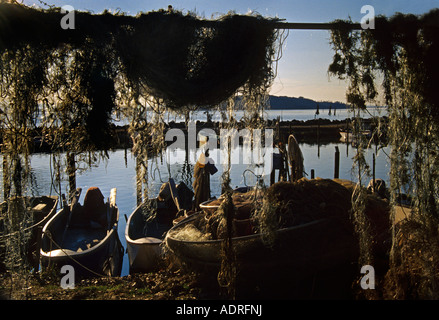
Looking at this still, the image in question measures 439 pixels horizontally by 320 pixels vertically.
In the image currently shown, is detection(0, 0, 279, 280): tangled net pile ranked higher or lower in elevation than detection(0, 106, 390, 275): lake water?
higher

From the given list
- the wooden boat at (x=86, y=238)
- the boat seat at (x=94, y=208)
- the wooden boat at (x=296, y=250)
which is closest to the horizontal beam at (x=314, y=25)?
Result: the wooden boat at (x=296, y=250)

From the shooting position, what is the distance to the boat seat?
13.2m

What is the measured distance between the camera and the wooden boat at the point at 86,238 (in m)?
9.65

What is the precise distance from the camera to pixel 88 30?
12.3ft

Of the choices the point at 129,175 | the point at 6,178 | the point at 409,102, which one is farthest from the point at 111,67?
the point at 129,175

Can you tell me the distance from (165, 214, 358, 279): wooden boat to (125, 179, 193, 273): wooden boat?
2207mm

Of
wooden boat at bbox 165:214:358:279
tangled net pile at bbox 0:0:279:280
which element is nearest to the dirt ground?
wooden boat at bbox 165:214:358:279

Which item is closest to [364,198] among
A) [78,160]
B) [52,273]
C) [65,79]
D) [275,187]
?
[275,187]

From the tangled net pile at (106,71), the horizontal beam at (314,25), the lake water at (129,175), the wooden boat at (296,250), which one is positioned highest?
the horizontal beam at (314,25)

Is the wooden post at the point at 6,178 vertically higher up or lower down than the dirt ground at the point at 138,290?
higher up

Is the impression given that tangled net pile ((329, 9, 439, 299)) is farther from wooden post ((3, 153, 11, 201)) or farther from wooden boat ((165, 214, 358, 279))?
wooden post ((3, 153, 11, 201))

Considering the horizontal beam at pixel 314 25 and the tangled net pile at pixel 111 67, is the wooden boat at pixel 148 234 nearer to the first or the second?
the tangled net pile at pixel 111 67

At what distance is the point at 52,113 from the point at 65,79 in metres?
0.41

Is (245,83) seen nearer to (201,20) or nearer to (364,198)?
(201,20)
